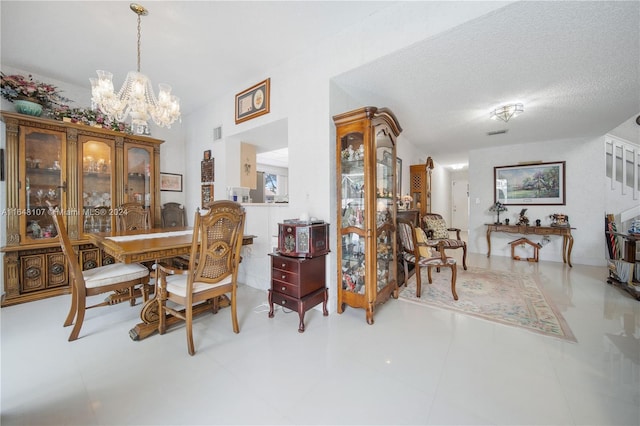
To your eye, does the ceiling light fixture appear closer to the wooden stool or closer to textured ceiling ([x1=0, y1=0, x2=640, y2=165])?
textured ceiling ([x1=0, y1=0, x2=640, y2=165])

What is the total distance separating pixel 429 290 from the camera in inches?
123

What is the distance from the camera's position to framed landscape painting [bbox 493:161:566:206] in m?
4.77

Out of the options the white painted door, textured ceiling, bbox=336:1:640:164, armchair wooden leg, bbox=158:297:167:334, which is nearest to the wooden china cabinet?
armchair wooden leg, bbox=158:297:167:334

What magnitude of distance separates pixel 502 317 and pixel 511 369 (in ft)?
2.95

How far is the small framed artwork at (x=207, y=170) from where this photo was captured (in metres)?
3.84

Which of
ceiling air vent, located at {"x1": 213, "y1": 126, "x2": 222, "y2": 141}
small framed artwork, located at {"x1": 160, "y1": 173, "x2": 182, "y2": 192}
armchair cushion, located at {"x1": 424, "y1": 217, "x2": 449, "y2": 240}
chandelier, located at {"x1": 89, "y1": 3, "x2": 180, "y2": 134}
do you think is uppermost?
ceiling air vent, located at {"x1": 213, "y1": 126, "x2": 222, "y2": 141}

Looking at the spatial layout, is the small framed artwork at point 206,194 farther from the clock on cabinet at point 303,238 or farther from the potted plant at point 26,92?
the clock on cabinet at point 303,238

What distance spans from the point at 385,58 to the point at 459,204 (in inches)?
337

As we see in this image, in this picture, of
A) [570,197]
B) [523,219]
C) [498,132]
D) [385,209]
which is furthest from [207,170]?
[570,197]

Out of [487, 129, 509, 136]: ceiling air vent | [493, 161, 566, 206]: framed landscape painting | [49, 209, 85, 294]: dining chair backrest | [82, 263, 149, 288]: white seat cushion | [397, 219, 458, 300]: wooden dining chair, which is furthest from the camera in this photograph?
[493, 161, 566, 206]: framed landscape painting

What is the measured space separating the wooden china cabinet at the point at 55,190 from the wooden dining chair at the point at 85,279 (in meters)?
1.20

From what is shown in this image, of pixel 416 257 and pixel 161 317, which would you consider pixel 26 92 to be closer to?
pixel 161 317

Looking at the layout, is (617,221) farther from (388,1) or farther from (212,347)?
(212,347)

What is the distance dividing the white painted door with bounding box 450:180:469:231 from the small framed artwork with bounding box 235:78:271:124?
850 cm
